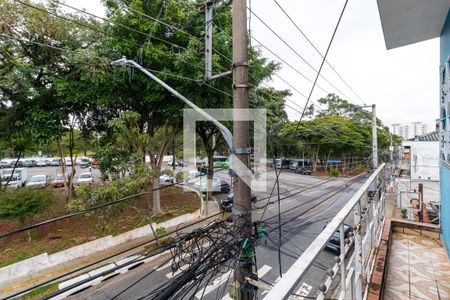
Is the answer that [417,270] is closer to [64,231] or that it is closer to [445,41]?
[445,41]

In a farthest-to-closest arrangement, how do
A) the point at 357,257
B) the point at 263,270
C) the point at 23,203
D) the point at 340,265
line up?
the point at 23,203 → the point at 263,270 → the point at 357,257 → the point at 340,265

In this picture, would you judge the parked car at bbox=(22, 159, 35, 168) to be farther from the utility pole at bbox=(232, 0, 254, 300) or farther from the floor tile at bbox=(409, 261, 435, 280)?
the floor tile at bbox=(409, 261, 435, 280)

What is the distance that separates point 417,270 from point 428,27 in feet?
11.0

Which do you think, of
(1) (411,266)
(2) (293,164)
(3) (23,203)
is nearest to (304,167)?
(2) (293,164)

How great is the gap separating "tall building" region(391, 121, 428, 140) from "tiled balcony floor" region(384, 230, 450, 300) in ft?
198

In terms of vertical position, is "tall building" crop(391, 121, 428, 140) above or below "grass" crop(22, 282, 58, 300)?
above

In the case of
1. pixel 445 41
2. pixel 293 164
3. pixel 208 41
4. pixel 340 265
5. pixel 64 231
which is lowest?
pixel 64 231

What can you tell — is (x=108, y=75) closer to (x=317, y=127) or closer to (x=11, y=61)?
(x=11, y=61)

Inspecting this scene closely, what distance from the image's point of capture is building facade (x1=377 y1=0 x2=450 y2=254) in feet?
9.16

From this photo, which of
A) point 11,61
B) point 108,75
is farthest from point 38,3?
point 108,75

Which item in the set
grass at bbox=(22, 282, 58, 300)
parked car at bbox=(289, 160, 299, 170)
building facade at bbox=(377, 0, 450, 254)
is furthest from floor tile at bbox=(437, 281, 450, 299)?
parked car at bbox=(289, 160, 299, 170)

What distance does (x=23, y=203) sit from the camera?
299 inches

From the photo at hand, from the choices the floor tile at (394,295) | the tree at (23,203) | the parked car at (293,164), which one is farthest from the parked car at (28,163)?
the floor tile at (394,295)

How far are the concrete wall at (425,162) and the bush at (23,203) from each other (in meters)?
18.2
